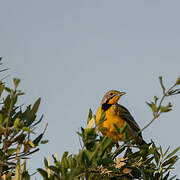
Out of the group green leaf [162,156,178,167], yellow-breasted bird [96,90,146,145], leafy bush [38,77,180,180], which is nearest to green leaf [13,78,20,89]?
leafy bush [38,77,180,180]

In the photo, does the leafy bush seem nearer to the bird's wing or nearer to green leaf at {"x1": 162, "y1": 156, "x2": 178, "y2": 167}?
green leaf at {"x1": 162, "y1": 156, "x2": 178, "y2": 167}

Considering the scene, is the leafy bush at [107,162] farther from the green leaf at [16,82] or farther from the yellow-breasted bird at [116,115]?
the yellow-breasted bird at [116,115]

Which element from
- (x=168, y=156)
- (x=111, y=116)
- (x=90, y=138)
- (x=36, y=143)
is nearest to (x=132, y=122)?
(x=111, y=116)

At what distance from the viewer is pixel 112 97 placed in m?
8.83

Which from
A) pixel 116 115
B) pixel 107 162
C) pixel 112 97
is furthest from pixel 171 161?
pixel 112 97

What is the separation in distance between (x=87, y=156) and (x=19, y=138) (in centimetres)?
91

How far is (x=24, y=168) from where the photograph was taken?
130 inches

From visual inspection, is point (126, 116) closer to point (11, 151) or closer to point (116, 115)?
point (116, 115)

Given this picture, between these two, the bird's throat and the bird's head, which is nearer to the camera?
the bird's throat

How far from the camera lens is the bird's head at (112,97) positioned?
8.73 m

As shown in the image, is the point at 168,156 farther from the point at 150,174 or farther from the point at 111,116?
the point at 111,116

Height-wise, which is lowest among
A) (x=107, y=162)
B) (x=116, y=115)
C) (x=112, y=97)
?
(x=107, y=162)

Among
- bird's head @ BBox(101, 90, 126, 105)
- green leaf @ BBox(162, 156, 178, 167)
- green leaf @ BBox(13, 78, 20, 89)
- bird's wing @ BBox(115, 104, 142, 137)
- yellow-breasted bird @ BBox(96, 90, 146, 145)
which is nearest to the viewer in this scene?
green leaf @ BBox(13, 78, 20, 89)

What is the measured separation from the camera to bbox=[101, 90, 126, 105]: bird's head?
873 centimetres
